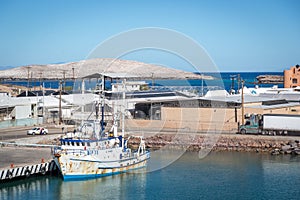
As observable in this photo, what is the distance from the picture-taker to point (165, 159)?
57.8 ft

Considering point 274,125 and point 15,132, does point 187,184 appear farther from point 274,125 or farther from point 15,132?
point 15,132

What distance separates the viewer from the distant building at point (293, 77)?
40469mm

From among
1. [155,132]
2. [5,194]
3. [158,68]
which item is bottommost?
[5,194]

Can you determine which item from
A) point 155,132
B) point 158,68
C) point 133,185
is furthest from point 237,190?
point 158,68

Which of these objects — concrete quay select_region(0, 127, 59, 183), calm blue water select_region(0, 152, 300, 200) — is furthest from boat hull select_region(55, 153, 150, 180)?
concrete quay select_region(0, 127, 59, 183)

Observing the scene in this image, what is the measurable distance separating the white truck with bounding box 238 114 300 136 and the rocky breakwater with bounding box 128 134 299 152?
2.02ft

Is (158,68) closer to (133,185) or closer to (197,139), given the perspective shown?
(197,139)

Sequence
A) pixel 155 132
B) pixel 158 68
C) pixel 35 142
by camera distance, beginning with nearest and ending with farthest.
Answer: pixel 35 142
pixel 155 132
pixel 158 68

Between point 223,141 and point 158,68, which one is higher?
point 158,68

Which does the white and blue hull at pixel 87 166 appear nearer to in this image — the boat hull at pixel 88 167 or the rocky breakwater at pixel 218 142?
the boat hull at pixel 88 167

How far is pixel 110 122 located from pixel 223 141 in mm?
5159

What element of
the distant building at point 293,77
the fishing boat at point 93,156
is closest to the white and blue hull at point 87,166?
the fishing boat at point 93,156

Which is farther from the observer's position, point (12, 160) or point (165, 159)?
point (165, 159)

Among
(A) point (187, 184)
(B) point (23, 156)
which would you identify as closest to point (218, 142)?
(A) point (187, 184)
